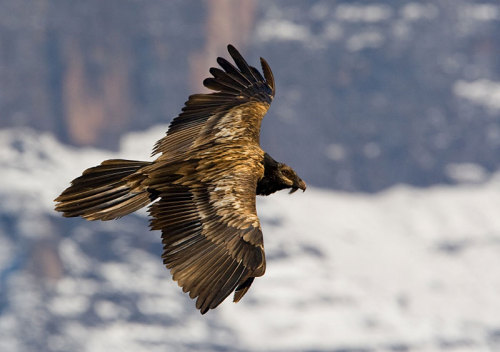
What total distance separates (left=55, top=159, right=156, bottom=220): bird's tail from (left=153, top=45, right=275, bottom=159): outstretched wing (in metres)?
1.38

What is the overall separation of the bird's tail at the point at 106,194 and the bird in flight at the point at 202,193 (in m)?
0.02

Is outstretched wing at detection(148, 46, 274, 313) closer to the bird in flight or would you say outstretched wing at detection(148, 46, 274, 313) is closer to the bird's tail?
the bird in flight

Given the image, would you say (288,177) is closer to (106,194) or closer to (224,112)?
(224,112)

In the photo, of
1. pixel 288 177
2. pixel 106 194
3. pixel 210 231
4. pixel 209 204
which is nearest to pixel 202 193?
pixel 209 204

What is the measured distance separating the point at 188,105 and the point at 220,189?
5.04 meters

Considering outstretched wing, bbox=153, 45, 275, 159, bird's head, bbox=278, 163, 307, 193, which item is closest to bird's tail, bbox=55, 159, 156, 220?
outstretched wing, bbox=153, 45, 275, 159

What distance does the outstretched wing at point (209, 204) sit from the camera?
18422 mm

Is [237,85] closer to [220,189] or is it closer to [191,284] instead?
[220,189]

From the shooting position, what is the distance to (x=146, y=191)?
67.8ft

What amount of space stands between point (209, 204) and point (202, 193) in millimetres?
352

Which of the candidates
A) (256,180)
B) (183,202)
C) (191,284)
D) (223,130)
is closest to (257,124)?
(223,130)

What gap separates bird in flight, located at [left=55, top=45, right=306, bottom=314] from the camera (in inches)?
730

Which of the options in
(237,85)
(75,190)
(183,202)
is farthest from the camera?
(237,85)

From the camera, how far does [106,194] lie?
2111 cm
